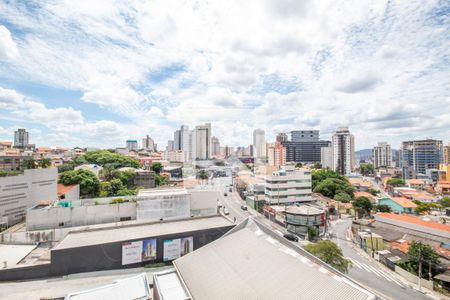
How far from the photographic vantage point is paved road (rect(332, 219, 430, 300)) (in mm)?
19442

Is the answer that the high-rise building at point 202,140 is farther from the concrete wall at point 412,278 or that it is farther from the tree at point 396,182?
the concrete wall at point 412,278

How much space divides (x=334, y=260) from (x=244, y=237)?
35.2 ft

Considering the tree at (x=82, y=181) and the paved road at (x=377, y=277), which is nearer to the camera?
the paved road at (x=377, y=277)

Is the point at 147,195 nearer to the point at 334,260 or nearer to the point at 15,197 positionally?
the point at 15,197

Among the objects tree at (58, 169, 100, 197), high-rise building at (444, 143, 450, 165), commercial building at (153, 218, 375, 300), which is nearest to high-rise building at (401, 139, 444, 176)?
high-rise building at (444, 143, 450, 165)

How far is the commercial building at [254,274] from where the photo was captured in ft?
31.4

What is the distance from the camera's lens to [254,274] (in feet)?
37.3

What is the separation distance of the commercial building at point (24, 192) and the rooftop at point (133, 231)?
36.2 ft

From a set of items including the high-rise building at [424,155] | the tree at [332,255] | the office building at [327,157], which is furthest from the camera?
the office building at [327,157]

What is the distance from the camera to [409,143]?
112 meters

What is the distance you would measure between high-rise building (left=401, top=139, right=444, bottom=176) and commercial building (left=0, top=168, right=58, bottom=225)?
4633 inches

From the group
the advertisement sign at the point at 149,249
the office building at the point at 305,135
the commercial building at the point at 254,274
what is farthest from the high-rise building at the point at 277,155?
the commercial building at the point at 254,274

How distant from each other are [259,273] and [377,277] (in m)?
18.1

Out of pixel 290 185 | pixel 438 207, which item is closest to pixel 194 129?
pixel 290 185
